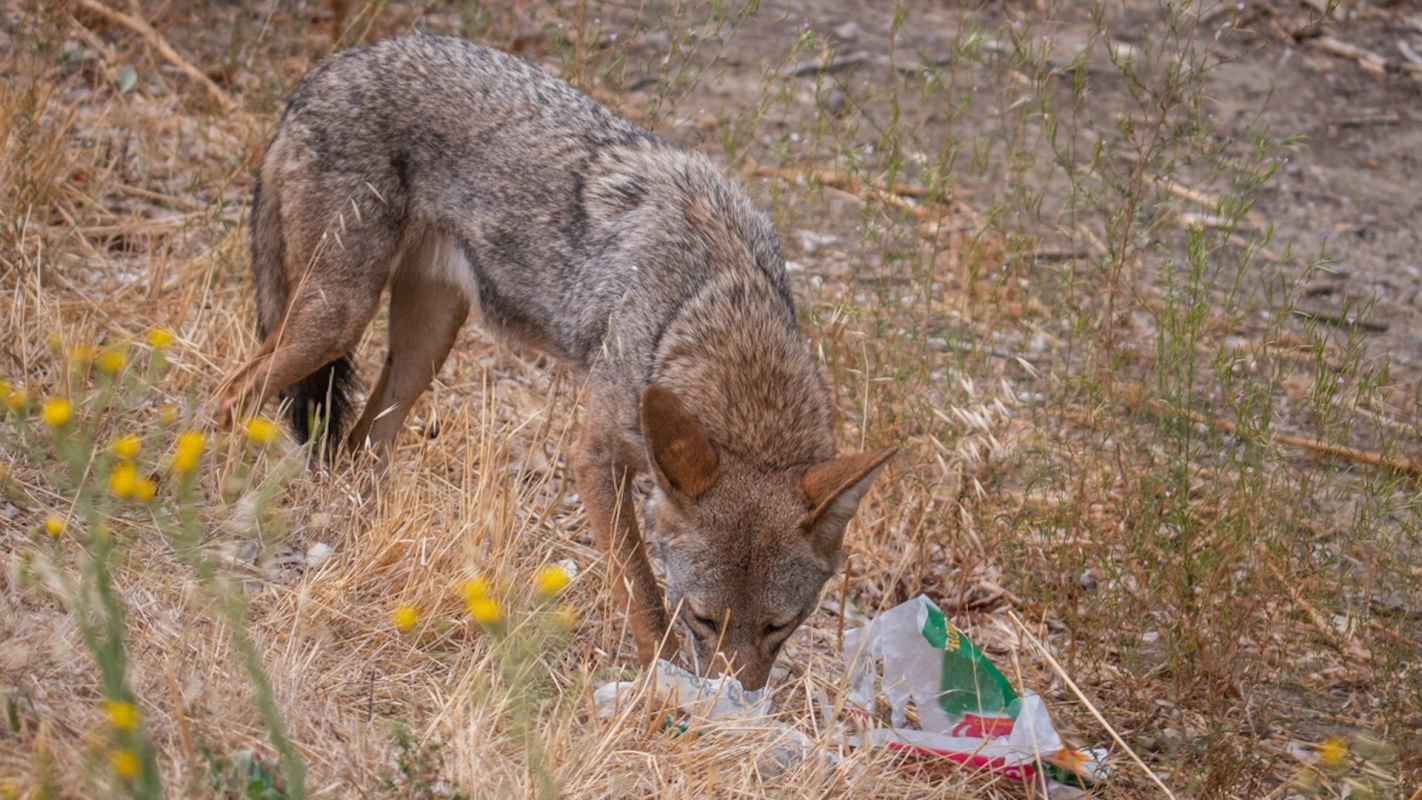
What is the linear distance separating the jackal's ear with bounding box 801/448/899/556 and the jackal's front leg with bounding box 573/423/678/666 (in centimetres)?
62

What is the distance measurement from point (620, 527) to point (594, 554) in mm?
411

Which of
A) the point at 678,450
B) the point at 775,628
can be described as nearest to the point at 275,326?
the point at 678,450

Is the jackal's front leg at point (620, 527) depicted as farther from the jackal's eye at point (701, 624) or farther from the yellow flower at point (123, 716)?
the yellow flower at point (123, 716)

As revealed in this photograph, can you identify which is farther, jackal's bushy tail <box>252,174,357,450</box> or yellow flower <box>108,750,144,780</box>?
jackal's bushy tail <box>252,174,357,450</box>

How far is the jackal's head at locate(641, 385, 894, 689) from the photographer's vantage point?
3963 millimetres

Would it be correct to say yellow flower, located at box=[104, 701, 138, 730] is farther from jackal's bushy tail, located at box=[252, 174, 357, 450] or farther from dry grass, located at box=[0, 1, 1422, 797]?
jackal's bushy tail, located at box=[252, 174, 357, 450]

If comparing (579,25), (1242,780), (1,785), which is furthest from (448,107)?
(1242,780)

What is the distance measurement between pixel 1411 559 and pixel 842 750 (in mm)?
1736

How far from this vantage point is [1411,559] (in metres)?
4.07

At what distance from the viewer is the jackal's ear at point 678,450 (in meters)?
3.92

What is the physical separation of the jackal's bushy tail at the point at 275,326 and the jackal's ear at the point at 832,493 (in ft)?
6.34

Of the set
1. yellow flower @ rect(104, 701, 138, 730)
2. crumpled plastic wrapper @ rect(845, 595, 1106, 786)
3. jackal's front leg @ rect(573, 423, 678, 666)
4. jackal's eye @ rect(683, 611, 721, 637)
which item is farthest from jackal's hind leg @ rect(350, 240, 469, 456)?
yellow flower @ rect(104, 701, 138, 730)

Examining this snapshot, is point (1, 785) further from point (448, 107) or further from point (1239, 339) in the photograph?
point (1239, 339)

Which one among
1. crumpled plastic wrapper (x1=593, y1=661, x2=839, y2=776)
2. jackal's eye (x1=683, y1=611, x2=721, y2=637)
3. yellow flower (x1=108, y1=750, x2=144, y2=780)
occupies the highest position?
yellow flower (x1=108, y1=750, x2=144, y2=780)
